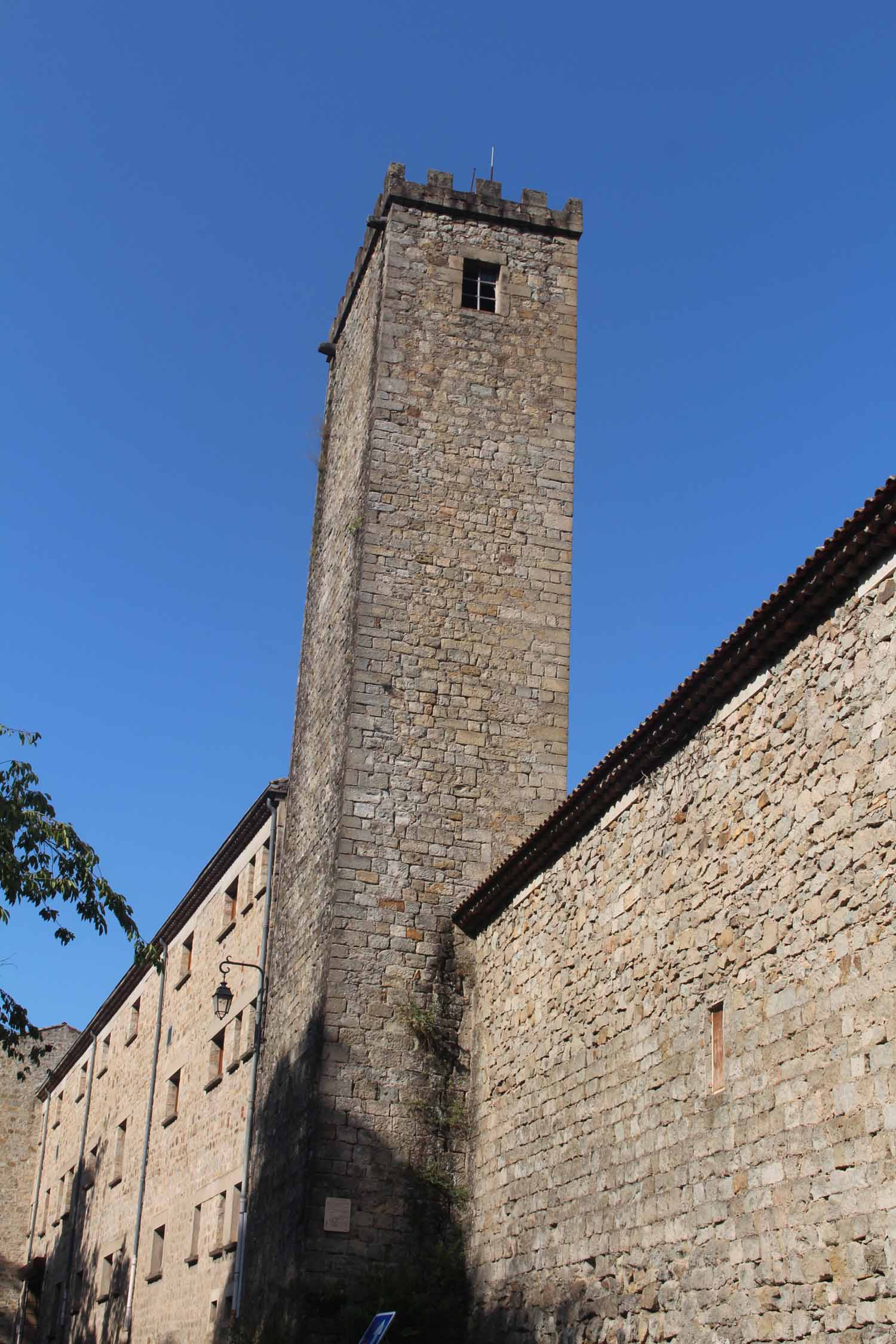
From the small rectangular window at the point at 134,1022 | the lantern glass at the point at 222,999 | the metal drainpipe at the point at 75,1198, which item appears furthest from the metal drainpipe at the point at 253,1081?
the metal drainpipe at the point at 75,1198

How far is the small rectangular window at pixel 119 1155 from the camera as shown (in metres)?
25.3

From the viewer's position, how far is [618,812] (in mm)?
11258

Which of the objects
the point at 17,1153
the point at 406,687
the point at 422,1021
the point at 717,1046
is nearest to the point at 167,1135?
the point at 422,1021

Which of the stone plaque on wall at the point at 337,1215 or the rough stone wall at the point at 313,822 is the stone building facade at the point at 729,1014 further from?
the rough stone wall at the point at 313,822

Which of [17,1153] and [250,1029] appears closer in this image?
[250,1029]

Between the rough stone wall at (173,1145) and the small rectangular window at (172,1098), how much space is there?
0.03m

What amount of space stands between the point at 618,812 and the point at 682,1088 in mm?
2335

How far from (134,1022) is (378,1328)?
1778 centimetres

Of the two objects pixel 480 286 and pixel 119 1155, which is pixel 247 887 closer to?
pixel 480 286

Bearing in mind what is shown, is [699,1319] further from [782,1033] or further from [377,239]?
[377,239]

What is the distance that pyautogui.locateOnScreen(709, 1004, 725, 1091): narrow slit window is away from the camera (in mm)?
9078

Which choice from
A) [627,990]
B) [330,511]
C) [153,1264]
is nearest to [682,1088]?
[627,990]

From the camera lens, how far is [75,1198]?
2925 centimetres

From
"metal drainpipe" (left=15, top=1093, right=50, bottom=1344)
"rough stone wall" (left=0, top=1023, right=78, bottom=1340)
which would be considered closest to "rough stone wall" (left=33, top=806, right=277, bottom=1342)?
"metal drainpipe" (left=15, top=1093, right=50, bottom=1344)
